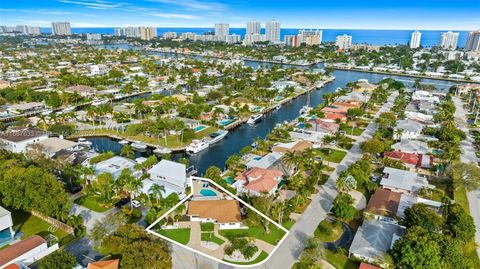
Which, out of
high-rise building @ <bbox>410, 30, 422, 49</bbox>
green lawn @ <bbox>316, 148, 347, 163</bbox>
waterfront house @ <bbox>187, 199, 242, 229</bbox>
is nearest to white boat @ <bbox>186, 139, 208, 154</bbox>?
green lawn @ <bbox>316, 148, 347, 163</bbox>

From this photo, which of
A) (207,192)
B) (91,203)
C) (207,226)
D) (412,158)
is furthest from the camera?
(412,158)

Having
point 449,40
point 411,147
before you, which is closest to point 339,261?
point 411,147

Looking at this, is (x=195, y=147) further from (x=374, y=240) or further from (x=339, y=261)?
(x=374, y=240)

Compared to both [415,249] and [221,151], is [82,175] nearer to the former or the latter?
[221,151]

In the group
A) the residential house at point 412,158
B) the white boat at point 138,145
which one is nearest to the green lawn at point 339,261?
the residential house at point 412,158

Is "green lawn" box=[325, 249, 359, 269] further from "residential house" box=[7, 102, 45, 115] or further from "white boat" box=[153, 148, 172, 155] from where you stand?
"residential house" box=[7, 102, 45, 115]

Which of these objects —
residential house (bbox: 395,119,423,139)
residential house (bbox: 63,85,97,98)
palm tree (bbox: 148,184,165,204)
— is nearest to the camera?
palm tree (bbox: 148,184,165,204)
